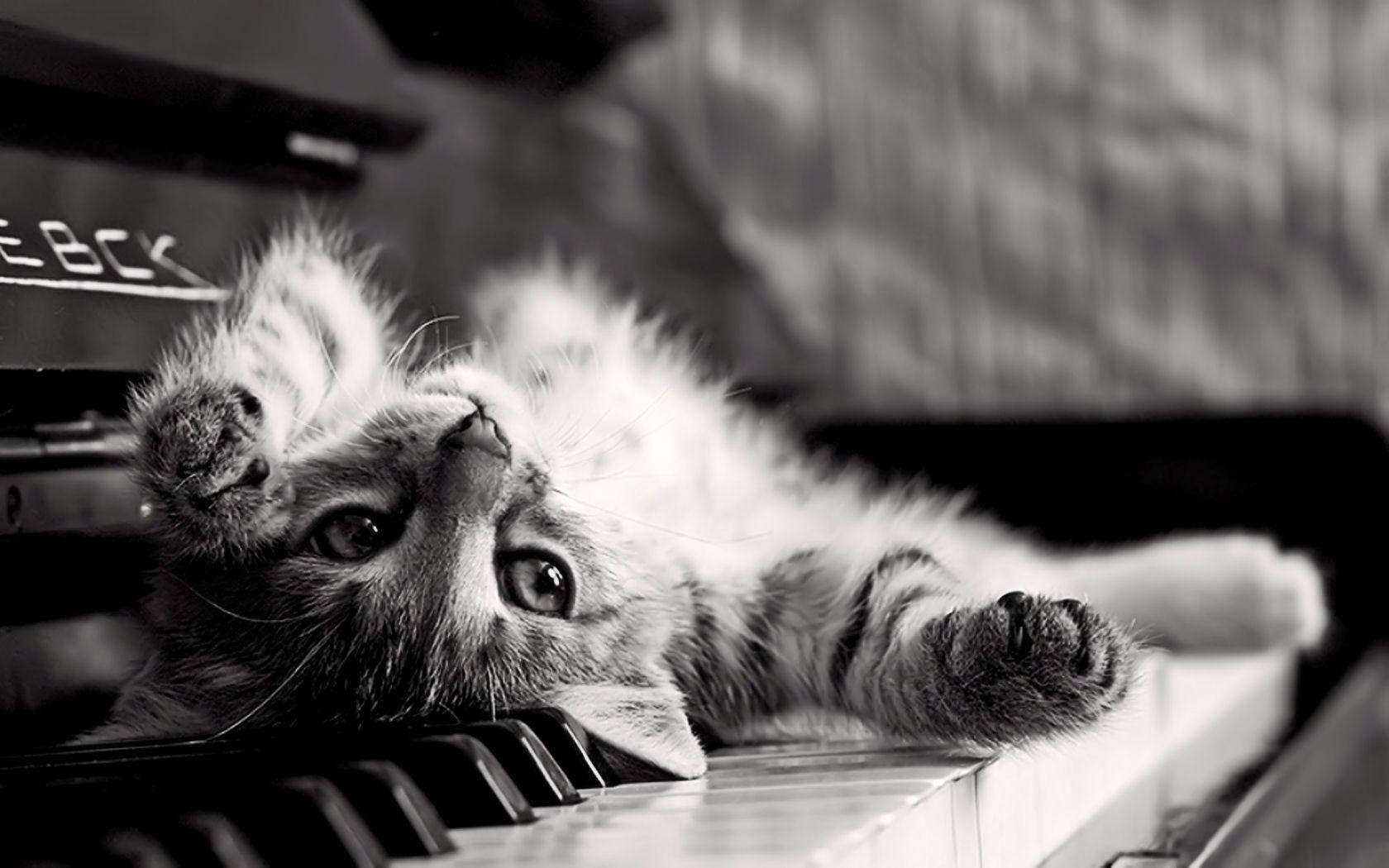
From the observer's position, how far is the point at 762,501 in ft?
4.67

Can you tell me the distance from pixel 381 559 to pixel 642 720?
0.86ft

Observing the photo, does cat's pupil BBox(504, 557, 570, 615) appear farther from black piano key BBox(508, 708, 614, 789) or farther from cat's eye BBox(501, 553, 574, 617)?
black piano key BBox(508, 708, 614, 789)

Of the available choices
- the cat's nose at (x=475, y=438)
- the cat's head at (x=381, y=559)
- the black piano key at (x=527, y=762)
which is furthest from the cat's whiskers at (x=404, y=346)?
the black piano key at (x=527, y=762)

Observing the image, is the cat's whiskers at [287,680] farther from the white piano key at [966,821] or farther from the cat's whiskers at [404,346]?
the white piano key at [966,821]

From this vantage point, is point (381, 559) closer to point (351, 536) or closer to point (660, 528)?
point (351, 536)

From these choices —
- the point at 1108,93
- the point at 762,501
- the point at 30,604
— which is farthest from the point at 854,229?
the point at 30,604

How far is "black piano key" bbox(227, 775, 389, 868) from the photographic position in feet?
1.81

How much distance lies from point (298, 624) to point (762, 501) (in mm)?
529

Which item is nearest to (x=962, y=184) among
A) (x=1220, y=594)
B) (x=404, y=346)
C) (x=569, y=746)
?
(x=1220, y=594)

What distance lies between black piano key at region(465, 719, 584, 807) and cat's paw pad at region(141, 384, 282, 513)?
1.12ft

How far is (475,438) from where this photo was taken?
3.48ft

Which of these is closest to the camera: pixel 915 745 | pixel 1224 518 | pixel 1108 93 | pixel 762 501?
pixel 915 745

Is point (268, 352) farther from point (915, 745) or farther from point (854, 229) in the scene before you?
point (854, 229)

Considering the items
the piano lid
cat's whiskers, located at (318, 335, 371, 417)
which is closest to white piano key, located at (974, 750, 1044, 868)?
cat's whiskers, located at (318, 335, 371, 417)
